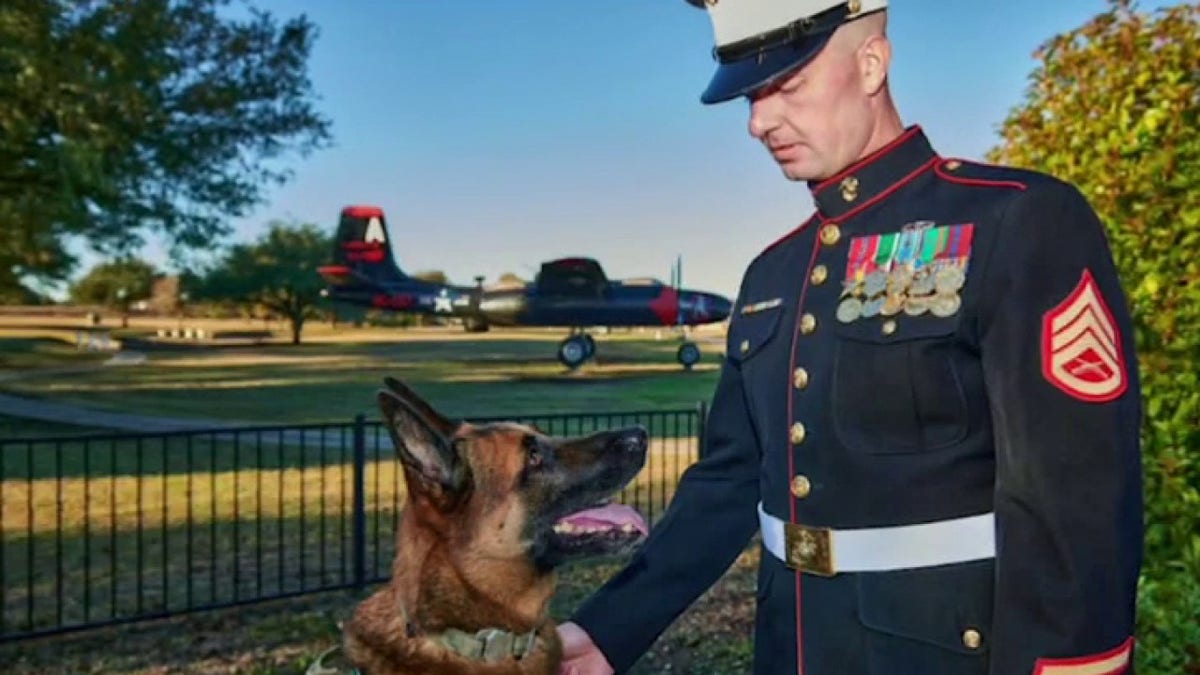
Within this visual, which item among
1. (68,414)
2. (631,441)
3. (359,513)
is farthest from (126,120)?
(631,441)

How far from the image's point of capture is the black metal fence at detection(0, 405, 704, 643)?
7480 mm

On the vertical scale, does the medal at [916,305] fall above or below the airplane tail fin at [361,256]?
below

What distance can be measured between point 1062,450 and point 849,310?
43 centimetres

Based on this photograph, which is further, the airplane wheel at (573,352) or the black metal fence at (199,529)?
the airplane wheel at (573,352)

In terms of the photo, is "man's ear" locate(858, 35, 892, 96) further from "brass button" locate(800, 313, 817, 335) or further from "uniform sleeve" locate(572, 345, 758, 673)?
"uniform sleeve" locate(572, 345, 758, 673)

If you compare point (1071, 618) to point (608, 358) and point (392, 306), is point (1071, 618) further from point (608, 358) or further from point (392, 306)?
point (392, 306)

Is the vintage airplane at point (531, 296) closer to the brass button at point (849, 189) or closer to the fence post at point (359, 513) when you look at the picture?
the fence post at point (359, 513)

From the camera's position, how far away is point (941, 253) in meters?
1.52

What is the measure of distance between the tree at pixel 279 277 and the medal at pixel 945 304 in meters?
20.7

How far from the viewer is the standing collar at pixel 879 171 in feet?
5.58

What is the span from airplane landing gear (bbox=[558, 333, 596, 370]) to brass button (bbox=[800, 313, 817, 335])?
2155 centimetres

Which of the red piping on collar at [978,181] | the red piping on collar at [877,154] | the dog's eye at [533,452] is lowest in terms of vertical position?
the dog's eye at [533,452]

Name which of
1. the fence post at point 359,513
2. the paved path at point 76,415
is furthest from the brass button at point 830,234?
the paved path at point 76,415

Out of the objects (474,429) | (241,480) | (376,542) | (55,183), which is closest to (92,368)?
(55,183)
